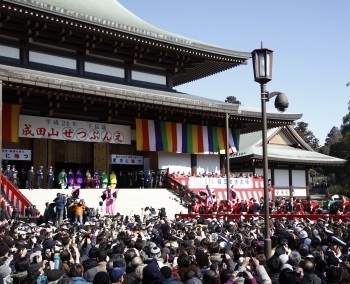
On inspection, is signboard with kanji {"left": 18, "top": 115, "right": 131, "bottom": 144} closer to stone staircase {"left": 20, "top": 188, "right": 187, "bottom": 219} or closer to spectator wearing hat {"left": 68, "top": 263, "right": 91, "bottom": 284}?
stone staircase {"left": 20, "top": 188, "right": 187, "bottom": 219}

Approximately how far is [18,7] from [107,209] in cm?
957

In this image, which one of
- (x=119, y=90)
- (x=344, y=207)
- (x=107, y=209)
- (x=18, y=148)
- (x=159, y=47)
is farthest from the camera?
(x=159, y=47)

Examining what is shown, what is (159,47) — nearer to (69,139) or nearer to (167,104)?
(167,104)

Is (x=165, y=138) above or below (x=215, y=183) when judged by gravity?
above

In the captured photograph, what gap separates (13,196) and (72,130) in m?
6.50

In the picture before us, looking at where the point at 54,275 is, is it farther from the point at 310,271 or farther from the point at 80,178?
the point at 80,178

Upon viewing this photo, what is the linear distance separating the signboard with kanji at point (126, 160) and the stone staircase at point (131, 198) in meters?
3.41

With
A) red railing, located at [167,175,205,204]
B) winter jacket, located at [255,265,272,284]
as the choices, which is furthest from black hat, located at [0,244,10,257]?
red railing, located at [167,175,205,204]

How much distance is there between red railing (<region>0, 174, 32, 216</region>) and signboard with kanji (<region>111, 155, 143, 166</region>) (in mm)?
8548

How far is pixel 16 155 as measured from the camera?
2406 cm

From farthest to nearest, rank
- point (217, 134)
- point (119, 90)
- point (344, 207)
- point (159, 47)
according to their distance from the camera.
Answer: point (217, 134) → point (159, 47) → point (119, 90) → point (344, 207)

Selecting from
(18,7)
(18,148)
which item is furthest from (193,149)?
(18,7)

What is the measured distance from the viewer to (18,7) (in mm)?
20312

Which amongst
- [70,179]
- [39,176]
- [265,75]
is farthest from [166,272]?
[70,179]
